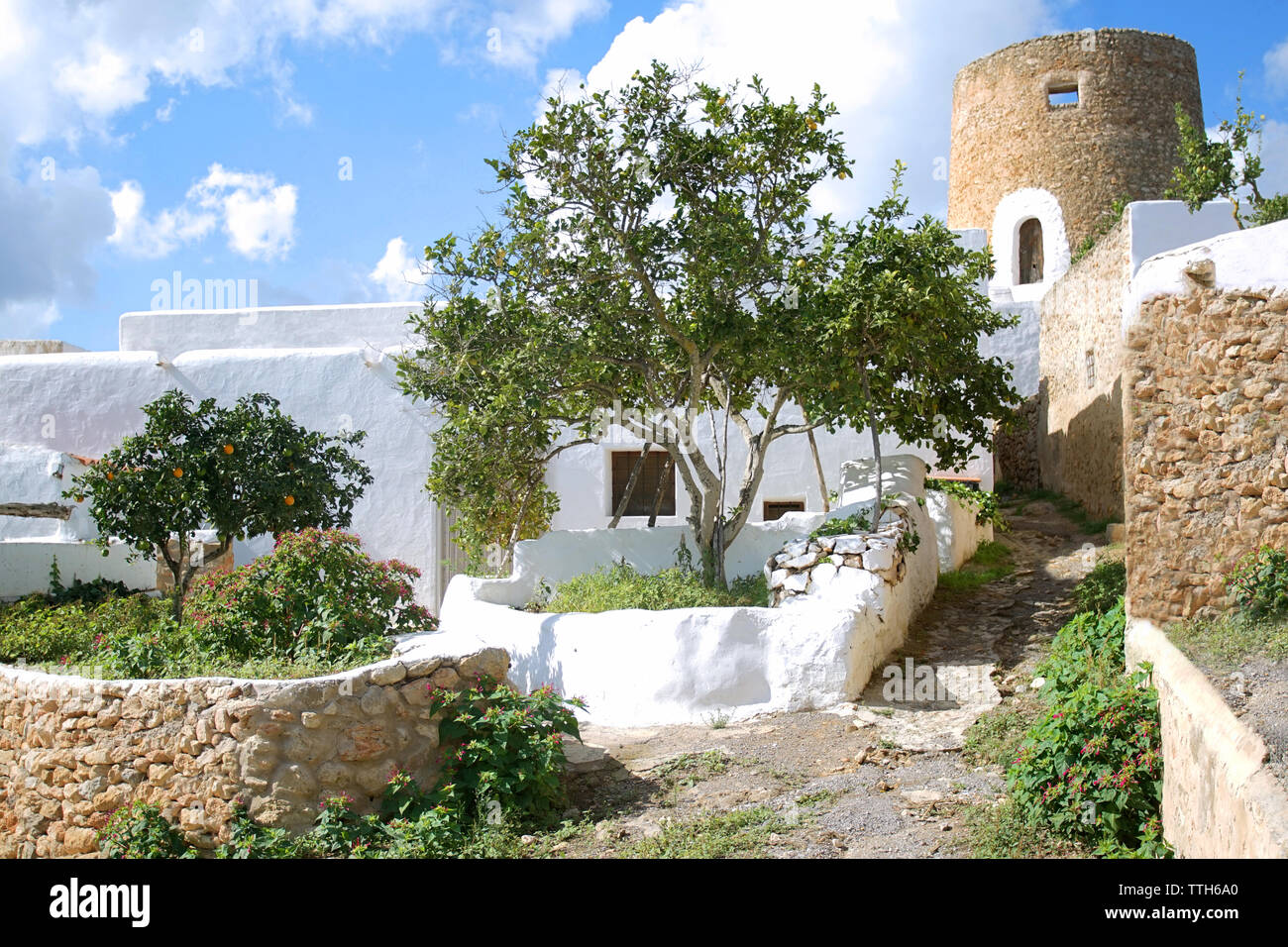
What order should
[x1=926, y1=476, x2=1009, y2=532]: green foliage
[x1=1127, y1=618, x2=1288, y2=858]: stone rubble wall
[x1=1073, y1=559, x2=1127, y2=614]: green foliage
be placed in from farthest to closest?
[x1=926, y1=476, x2=1009, y2=532]: green foliage < [x1=1073, y1=559, x2=1127, y2=614]: green foliage < [x1=1127, y1=618, x2=1288, y2=858]: stone rubble wall

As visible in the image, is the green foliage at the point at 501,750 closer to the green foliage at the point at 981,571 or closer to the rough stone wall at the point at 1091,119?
the green foliage at the point at 981,571

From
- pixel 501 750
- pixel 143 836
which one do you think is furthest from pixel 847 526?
pixel 143 836

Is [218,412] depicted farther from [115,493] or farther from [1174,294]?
[1174,294]

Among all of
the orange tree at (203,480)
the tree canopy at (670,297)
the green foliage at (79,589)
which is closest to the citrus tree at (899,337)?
the tree canopy at (670,297)

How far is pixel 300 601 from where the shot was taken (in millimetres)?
7660

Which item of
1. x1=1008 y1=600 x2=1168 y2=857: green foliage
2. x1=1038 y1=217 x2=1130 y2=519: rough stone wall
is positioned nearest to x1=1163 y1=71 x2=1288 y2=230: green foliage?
x1=1038 y1=217 x2=1130 y2=519: rough stone wall

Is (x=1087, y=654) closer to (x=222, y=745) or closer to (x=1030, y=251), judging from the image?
(x=222, y=745)

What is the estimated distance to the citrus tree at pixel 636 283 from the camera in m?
9.32

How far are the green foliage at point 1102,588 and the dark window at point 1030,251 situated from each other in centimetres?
1111

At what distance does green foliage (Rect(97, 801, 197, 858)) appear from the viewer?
6039mm

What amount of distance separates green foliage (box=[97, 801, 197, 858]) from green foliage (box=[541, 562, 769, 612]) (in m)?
3.95

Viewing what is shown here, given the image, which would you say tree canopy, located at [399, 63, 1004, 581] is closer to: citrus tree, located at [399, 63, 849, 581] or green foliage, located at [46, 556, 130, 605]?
citrus tree, located at [399, 63, 849, 581]

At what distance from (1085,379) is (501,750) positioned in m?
10.0
